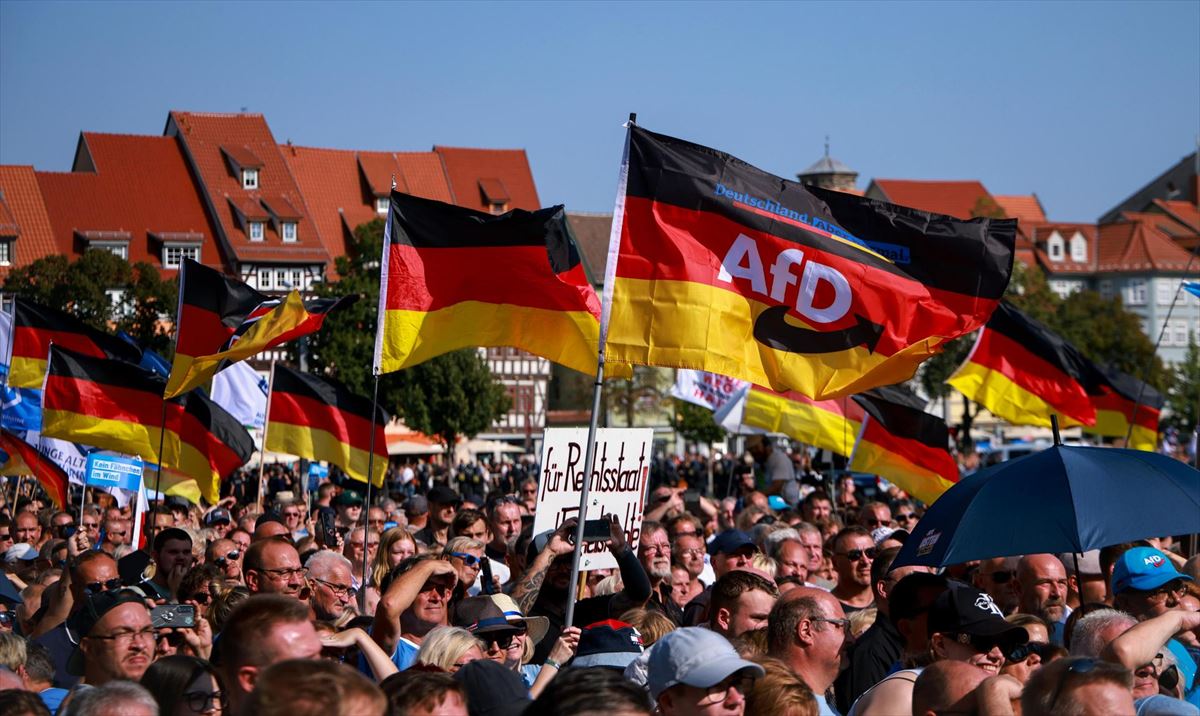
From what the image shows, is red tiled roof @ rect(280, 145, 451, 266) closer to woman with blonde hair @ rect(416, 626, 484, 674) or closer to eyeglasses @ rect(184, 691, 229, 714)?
woman with blonde hair @ rect(416, 626, 484, 674)

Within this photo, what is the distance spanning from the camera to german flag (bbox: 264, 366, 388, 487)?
1465 cm

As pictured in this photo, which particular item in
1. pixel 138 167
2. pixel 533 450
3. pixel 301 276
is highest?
pixel 138 167

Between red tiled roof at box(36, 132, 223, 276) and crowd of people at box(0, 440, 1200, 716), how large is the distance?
64.1 m

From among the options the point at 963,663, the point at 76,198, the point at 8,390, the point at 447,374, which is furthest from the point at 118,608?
the point at 76,198

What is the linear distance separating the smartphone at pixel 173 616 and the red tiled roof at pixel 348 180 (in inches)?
2842

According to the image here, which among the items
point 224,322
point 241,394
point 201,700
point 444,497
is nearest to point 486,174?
→ point 241,394

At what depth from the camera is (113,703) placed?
435 centimetres

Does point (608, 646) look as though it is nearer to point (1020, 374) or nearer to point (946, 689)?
point (946, 689)

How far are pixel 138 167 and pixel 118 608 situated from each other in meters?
72.8

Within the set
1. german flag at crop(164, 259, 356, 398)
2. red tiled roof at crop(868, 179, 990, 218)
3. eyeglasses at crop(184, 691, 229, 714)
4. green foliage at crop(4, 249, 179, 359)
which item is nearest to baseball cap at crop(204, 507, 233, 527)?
german flag at crop(164, 259, 356, 398)

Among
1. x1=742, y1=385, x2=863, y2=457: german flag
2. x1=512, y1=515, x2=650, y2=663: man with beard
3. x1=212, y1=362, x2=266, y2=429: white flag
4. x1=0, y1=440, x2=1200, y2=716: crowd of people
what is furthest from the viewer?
x1=212, y1=362, x2=266, y2=429: white flag

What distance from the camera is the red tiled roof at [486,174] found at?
3307 inches

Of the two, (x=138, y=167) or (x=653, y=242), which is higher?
(x=138, y=167)

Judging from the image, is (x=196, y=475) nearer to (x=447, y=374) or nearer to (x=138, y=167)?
(x=447, y=374)
